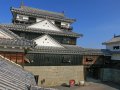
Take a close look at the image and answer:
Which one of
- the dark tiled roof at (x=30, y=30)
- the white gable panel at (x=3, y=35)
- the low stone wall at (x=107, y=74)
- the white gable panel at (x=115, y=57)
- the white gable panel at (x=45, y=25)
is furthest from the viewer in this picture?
the white gable panel at (x=115, y=57)

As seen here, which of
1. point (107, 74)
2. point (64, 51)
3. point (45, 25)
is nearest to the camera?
point (64, 51)

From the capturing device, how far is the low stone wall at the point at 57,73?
24.8 metres

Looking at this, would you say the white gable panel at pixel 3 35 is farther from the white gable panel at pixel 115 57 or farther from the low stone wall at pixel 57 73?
the white gable panel at pixel 115 57

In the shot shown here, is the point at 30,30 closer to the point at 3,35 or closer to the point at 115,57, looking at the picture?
the point at 3,35

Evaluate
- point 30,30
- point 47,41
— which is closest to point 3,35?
point 30,30

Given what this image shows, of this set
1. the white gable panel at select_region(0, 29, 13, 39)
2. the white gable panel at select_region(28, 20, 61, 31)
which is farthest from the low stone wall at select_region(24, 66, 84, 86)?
the white gable panel at select_region(0, 29, 13, 39)

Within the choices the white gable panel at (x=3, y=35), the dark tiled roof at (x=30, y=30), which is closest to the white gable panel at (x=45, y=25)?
the dark tiled roof at (x=30, y=30)

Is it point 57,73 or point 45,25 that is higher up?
point 45,25

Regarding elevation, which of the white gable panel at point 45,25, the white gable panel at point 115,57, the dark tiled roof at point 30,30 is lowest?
the white gable panel at point 115,57

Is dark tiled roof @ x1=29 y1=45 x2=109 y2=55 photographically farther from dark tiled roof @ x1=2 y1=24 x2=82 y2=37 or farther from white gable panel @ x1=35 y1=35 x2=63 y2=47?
dark tiled roof @ x1=2 y1=24 x2=82 y2=37

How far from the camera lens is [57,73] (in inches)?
1023

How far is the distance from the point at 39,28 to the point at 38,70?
27.4 ft

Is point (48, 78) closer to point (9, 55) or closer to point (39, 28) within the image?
point (39, 28)

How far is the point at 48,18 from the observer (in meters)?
32.7
